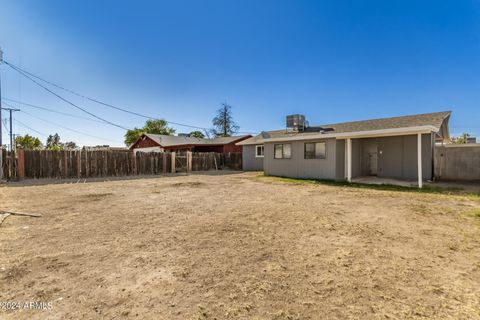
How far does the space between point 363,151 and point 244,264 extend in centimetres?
1284

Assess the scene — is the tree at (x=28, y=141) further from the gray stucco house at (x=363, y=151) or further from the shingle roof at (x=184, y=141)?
the gray stucco house at (x=363, y=151)

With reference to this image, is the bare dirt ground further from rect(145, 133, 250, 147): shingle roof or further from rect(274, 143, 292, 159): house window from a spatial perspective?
rect(145, 133, 250, 147): shingle roof

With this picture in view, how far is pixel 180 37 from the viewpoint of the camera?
13352 mm

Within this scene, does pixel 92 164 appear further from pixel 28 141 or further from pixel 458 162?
pixel 28 141

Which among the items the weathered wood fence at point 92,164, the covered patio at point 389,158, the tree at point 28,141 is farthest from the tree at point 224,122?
the tree at point 28,141

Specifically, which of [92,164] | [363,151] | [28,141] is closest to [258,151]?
[363,151]

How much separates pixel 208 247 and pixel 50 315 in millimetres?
1870

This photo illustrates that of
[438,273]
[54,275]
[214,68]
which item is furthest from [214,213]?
[214,68]

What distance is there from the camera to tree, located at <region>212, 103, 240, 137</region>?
135 feet

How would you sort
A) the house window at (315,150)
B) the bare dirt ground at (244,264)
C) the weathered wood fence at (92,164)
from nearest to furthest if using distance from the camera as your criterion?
the bare dirt ground at (244,264), the weathered wood fence at (92,164), the house window at (315,150)

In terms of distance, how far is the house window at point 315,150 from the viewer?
1228 cm

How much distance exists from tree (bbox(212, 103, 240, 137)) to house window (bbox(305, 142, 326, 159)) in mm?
29044

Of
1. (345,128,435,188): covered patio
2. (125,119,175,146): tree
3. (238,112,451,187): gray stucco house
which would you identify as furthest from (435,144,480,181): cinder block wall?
(125,119,175,146): tree

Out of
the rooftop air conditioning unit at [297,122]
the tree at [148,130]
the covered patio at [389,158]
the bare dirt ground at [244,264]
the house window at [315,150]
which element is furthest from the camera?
the tree at [148,130]
